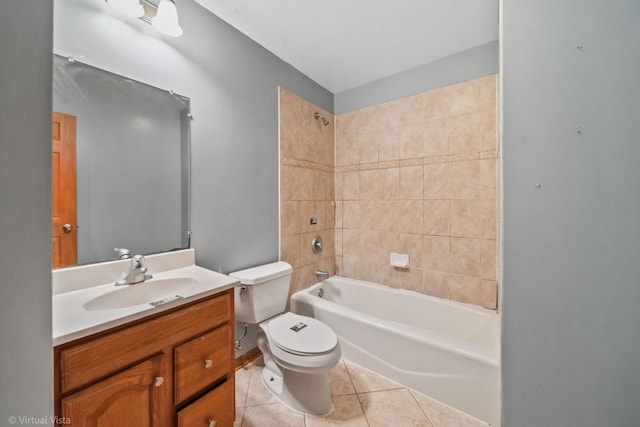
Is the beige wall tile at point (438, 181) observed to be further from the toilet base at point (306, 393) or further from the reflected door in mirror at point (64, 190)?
the reflected door in mirror at point (64, 190)

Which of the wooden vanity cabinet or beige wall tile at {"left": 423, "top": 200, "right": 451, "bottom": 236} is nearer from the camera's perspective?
the wooden vanity cabinet

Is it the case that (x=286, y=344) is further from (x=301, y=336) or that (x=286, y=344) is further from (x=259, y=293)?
(x=259, y=293)

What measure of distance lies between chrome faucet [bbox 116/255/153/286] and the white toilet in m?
0.52

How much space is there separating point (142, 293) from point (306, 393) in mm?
1051

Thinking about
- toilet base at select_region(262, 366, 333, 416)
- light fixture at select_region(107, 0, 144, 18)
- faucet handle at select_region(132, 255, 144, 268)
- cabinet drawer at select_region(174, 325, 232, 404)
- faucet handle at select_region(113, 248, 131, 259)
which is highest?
light fixture at select_region(107, 0, 144, 18)

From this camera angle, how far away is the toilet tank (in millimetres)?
1534

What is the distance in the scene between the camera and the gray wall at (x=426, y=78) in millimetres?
1798

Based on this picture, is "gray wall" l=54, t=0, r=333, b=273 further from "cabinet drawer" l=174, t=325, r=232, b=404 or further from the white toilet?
"cabinet drawer" l=174, t=325, r=232, b=404

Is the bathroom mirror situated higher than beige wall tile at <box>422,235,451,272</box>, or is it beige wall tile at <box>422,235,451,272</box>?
the bathroom mirror

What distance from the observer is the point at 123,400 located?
79 centimetres

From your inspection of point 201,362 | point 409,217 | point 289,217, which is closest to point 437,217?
point 409,217

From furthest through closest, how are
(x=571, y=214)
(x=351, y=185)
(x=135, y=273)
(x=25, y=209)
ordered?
(x=351, y=185) → (x=135, y=273) → (x=571, y=214) → (x=25, y=209)

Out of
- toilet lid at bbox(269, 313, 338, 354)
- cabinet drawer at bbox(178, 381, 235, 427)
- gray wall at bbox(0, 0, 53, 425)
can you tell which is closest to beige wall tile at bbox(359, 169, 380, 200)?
toilet lid at bbox(269, 313, 338, 354)

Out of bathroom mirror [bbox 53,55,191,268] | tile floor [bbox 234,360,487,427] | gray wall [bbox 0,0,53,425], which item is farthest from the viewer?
tile floor [bbox 234,360,487,427]
